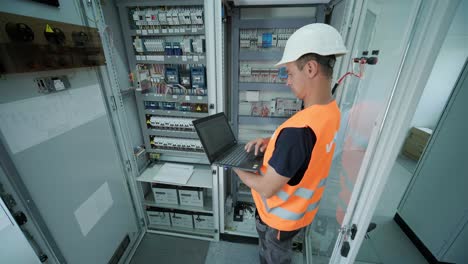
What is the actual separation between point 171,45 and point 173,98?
46 cm

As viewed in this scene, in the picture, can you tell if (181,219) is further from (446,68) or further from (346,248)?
(446,68)

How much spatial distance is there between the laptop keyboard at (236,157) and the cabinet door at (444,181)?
1.85 m

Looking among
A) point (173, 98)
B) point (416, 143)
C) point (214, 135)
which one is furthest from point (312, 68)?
point (416, 143)

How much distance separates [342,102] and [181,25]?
144 centimetres

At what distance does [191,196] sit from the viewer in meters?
1.78

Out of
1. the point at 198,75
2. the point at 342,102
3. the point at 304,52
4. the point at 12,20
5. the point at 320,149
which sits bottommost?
the point at 320,149

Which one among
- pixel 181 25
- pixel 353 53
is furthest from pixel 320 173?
pixel 181 25

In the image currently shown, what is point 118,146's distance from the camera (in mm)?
1475

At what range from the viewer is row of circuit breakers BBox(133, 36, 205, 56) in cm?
147

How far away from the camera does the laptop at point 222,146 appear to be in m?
1.00

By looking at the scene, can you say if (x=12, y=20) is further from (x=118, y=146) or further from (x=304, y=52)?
(x=304, y=52)

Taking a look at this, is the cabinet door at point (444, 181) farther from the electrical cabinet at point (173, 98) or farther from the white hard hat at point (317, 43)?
the electrical cabinet at point (173, 98)

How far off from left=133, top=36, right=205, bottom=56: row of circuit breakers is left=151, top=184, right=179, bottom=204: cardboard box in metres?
1.30

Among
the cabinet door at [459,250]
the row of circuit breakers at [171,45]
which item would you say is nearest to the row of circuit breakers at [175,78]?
the row of circuit breakers at [171,45]
